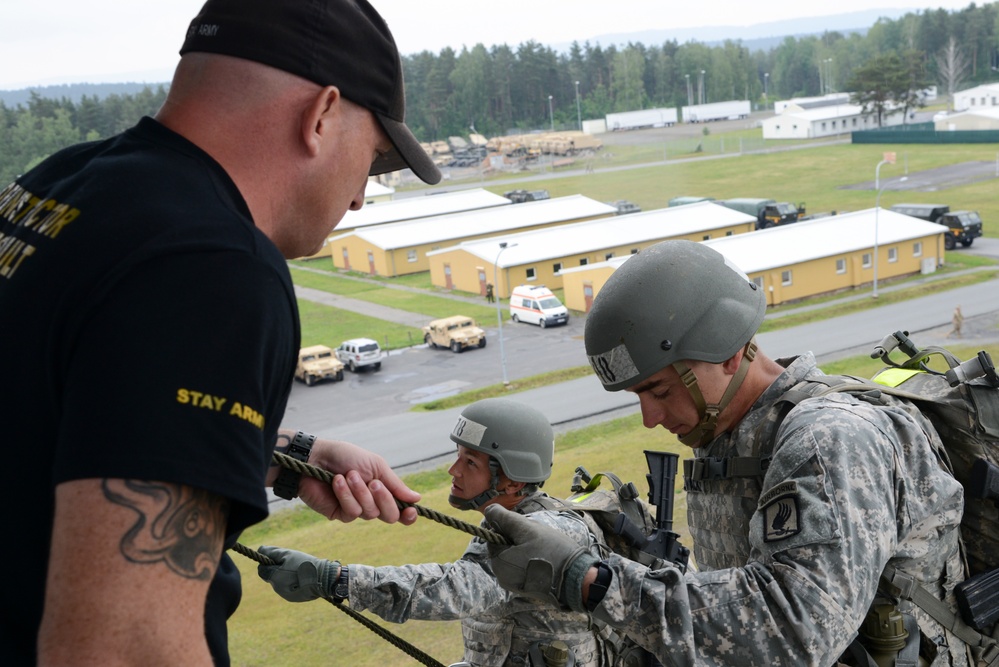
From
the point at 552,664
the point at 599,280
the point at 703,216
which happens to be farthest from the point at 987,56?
the point at 552,664

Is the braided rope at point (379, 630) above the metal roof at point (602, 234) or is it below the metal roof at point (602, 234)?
above

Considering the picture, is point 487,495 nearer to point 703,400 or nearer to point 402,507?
point 703,400

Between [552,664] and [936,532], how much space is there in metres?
2.29

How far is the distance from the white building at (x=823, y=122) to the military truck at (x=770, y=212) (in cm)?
4177

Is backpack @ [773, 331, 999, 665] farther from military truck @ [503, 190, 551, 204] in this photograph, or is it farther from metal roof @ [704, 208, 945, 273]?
military truck @ [503, 190, 551, 204]

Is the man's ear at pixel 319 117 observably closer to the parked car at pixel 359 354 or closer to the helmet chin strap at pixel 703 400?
the helmet chin strap at pixel 703 400

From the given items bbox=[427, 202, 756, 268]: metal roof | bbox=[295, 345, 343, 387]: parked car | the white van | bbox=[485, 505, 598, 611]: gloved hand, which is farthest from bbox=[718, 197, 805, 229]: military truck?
bbox=[485, 505, 598, 611]: gloved hand

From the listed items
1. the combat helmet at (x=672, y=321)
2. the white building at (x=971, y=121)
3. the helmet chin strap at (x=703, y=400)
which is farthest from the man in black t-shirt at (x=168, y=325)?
the white building at (x=971, y=121)

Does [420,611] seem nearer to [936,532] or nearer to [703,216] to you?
[936,532]

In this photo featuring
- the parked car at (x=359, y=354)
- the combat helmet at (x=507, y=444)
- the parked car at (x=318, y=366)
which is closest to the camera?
the combat helmet at (x=507, y=444)

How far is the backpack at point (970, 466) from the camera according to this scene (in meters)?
3.55

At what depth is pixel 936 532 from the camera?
137 inches

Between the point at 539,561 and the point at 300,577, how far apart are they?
6.41ft

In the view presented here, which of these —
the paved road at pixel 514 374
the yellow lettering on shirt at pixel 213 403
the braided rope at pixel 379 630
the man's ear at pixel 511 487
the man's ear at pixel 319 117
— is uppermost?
the man's ear at pixel 319 117
